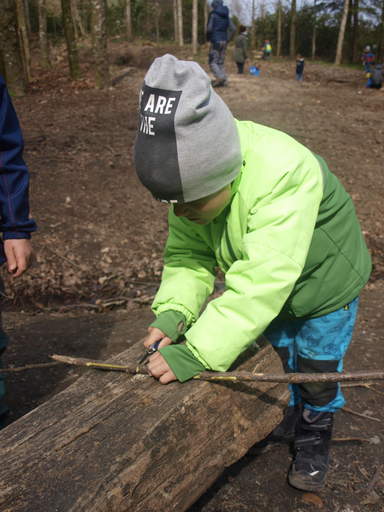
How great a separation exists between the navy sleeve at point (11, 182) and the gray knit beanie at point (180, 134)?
0.86 meters

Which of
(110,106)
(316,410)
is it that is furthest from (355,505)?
(110,106)

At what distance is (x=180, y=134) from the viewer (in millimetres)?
1444

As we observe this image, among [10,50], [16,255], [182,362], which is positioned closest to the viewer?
[182,362]

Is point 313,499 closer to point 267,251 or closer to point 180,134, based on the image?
point 267,251

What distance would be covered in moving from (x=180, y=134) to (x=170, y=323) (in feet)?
2.89

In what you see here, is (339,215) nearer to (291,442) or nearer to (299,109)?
(291,442)

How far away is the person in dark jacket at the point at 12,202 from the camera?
199cm

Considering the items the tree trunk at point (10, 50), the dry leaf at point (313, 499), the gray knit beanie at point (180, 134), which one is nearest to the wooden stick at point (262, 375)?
the gray knit beanie at point (180, 134)

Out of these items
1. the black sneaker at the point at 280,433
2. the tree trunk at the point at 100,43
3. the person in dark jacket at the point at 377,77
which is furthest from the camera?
the person in dark jacket at the point at 377,77

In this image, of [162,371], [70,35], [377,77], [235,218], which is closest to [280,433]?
[162,371]

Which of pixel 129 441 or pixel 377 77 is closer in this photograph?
pixel 129 441

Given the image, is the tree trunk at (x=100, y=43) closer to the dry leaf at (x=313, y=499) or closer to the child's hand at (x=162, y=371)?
the child's hand at (x=162, y=371)

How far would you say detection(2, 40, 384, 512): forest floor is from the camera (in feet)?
7.15

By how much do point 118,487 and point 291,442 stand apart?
59.3 inches
